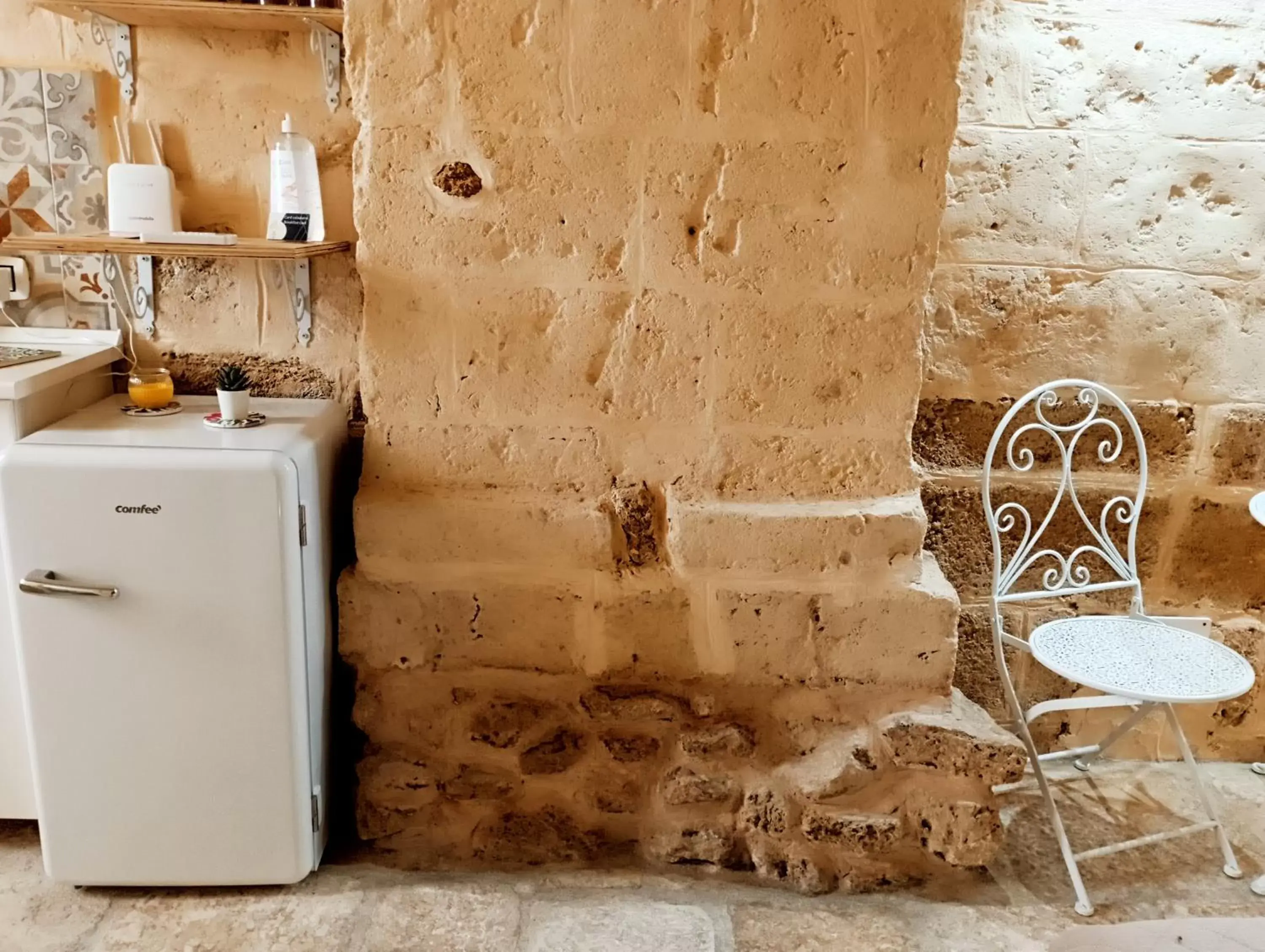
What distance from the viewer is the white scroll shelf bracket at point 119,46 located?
2037mm

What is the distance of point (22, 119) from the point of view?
2070mm

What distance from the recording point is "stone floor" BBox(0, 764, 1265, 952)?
1810 mm

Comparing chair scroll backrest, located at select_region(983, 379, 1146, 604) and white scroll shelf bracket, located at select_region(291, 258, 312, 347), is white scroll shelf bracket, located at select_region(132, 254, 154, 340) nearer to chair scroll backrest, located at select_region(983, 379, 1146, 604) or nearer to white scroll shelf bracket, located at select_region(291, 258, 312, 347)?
white scroll shelf bracket, located at select_region(291, 258, 312, 347)

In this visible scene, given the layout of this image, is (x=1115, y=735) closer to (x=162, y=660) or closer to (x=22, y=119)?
(x=162, y=660)

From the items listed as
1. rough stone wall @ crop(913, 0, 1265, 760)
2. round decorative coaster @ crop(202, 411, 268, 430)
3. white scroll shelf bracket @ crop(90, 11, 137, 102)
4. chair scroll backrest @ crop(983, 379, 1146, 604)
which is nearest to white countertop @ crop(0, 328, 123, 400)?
round decorative coaster @ crop(202, 411, 268, 430)

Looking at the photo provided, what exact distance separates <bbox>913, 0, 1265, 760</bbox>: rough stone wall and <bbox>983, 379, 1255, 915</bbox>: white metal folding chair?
70 mm

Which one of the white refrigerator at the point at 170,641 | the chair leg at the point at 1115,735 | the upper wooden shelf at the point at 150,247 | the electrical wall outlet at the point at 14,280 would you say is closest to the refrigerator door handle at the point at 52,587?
the white refrigerator at the point at 170,641

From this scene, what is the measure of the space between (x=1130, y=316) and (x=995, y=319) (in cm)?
32

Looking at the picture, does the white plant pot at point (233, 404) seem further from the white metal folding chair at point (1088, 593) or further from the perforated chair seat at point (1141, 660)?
the perforated chair seat at point (1141, 660)

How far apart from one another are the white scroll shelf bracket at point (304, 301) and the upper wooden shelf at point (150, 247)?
18cm

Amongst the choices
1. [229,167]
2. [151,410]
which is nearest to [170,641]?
[151,410]

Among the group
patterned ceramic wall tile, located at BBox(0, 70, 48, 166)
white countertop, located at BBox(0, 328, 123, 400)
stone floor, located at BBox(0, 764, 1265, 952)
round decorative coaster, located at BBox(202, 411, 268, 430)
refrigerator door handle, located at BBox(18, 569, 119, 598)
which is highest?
patterned ceramic wall tile, located at BBox(0, 70, 48, 166)

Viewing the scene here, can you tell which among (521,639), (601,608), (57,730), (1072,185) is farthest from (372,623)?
(1072,185)

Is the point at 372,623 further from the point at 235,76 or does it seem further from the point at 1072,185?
the point at 1072,185
